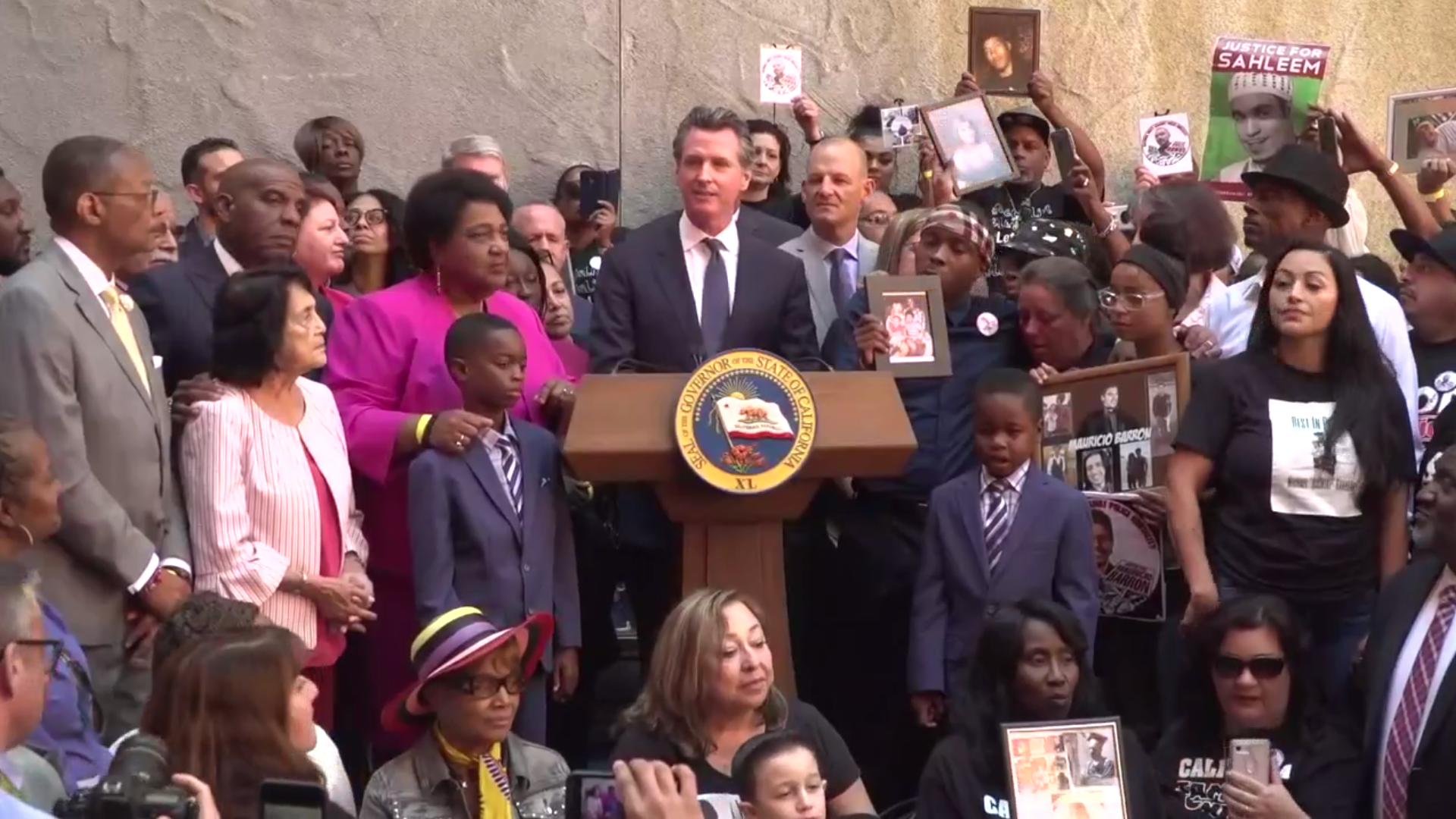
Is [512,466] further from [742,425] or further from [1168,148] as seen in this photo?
[1168,148]

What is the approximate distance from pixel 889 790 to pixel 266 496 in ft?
7.19

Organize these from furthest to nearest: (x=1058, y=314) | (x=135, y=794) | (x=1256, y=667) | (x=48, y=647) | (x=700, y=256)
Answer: (x=1058, y=314) → (x=700, y=256) → (x=1256, y=667) → (x=48, y=647) → (x=135, y=794)

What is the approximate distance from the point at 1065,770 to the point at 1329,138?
3758mm

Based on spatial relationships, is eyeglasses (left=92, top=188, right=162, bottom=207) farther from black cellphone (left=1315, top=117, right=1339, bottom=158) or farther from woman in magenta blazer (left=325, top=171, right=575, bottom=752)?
black cellphone (left=1315, top=117, right=1339, bottom=158)

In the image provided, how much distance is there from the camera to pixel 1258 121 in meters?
8.60

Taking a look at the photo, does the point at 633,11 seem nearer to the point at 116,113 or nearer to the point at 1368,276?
the point at 116,113

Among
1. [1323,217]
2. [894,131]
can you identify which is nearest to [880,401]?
[1323,217]

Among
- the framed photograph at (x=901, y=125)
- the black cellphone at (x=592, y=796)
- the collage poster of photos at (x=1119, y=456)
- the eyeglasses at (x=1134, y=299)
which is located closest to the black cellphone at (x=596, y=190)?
the framed photograph at (x=901, y=125)

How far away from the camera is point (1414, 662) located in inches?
222

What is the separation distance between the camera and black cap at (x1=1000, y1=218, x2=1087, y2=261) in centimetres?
814

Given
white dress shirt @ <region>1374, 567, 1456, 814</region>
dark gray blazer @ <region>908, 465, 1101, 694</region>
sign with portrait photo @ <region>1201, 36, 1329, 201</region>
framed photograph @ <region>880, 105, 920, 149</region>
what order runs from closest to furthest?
white dress shirt @ <region>1374, 567, 1456, 814</region> → dark gray blazer @ <region>908, 465, 1101, 694</region> → sign with portrait photo @ <region>1201, 36, 1329, 201</region> → framed photograph @ <region>880, 105, 920, 149</region>

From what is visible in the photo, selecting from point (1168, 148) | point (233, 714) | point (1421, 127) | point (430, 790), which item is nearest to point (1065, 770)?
point (430, 790)

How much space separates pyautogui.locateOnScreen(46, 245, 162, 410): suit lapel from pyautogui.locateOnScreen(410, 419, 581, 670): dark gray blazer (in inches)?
29.4

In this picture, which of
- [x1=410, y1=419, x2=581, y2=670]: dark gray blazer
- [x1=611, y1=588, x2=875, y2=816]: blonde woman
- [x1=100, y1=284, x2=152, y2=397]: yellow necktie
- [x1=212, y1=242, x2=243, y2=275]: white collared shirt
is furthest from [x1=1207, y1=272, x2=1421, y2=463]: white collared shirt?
[x1=100, y1=284, x2=152, y2=397]: yellow necktie
